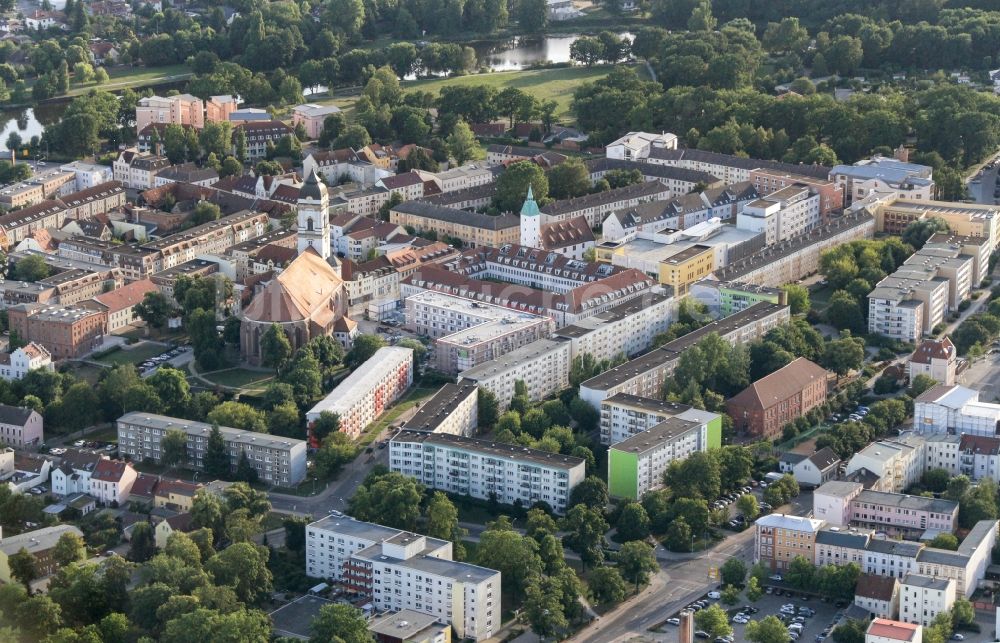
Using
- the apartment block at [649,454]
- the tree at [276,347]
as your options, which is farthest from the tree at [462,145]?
the apartment block at [649,454]

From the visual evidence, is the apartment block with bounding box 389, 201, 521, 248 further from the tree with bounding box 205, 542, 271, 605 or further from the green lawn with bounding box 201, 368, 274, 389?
the tree with bounding box 205, 542, 271, 605

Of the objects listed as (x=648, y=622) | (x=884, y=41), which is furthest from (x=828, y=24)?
(x=648, y=622)

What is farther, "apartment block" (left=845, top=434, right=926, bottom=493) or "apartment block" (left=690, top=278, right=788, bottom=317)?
"apartment block" (left=690, top=278, right=788, bottom=317)

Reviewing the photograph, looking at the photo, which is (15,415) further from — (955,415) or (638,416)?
(955,415)

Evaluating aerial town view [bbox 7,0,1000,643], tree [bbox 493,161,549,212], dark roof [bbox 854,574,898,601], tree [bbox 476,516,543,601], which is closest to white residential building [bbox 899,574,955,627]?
aerial town view [bbox 7,0,1000,643]

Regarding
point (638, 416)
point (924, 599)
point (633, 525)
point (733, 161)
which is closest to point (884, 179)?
point (733, 161)

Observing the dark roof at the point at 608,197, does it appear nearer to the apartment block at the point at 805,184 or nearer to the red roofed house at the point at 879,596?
the apartment block at the point at 805,184
